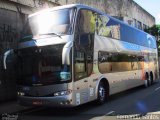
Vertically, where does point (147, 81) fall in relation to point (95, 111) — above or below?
above

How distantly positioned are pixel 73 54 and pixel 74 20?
4.01 ft

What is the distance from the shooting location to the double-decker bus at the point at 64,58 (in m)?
11.6

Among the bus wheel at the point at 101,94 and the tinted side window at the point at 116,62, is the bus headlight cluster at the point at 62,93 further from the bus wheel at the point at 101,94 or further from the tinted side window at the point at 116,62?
the tinted side window at the point at 116,62

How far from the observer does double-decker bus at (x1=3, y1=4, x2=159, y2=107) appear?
11586mm

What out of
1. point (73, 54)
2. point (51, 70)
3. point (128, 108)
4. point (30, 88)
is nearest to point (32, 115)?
point (30, 88)

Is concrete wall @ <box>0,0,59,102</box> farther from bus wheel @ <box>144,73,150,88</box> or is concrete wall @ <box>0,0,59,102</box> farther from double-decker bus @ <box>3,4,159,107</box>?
bus wheel @ <box>144,73,150,88</box>

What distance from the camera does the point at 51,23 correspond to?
12523 millimetres

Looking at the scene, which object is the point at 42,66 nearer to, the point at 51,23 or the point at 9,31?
the point at 51,23

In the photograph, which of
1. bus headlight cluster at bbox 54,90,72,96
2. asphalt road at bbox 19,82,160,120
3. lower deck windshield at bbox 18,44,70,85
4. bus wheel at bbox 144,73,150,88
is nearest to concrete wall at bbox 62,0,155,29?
bus wheel at bbox 144,73,150,88

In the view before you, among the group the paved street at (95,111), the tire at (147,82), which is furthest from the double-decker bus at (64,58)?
the tire at (147,82)

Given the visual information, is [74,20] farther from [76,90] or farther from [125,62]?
[125,62]

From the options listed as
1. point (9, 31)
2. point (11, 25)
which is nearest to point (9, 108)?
point (9, 31)

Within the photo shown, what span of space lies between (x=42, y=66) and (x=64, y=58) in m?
1.03

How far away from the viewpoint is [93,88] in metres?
13.2
